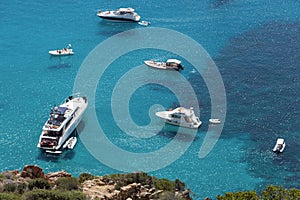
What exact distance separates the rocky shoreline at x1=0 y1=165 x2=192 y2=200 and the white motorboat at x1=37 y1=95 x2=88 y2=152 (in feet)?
51.8

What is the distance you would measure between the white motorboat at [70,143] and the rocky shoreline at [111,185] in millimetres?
15634

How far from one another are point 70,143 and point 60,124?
2.51 meters

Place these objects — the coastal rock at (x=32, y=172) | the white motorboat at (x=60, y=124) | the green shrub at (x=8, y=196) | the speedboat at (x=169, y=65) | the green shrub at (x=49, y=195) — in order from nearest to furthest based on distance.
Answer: the green shrub at (x=8, y=196) < the green shrub at (x=49, y=195) < the coastal rock at (x=32, y=172) < the white motorboat at (x=60, y=124) < the speedboat at (x=169, y=65)

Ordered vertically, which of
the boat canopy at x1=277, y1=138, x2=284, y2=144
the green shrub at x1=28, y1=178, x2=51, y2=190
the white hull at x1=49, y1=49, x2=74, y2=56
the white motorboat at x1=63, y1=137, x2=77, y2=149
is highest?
the white hull at x1=49, y1=49, x2=74, y2=56

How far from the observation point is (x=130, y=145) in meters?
63.8

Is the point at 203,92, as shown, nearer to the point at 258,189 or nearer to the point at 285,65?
the point at 285,65

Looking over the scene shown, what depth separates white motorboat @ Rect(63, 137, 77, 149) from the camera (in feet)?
209

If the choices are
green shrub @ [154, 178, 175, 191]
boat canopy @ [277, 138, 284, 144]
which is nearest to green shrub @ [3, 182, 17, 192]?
green shrub @ [154, 178, 175, 191]

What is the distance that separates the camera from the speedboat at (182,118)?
6769cm

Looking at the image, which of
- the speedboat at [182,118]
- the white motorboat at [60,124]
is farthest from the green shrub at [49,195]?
the speedboat at [182,118]

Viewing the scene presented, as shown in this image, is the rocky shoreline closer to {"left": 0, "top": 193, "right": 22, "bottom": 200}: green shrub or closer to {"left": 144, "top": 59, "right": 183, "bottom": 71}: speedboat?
{"left": 0, "top": 193, "right": 22, "bottom": 200}: green shrub

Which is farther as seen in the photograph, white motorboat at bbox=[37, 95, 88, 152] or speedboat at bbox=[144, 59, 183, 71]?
speedboat at bbox=[144, 59, 183, 71]

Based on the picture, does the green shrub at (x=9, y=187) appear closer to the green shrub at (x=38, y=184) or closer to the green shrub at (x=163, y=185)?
the green shrub at (x=38, y=184)

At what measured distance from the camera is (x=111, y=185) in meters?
44.9
